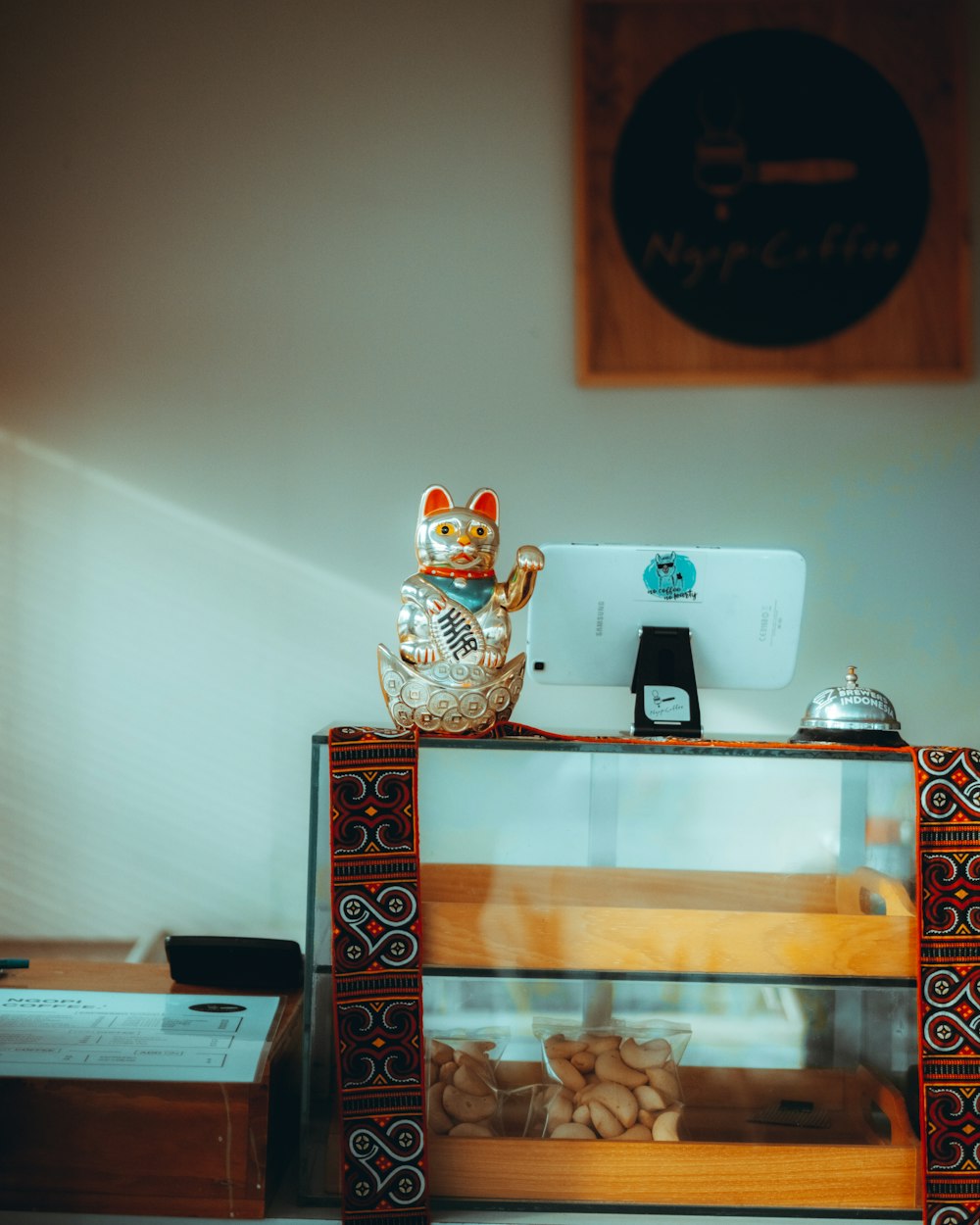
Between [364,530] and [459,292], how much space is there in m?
0.61

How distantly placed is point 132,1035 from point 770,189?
7.31 ft

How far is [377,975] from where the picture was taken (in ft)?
4.95

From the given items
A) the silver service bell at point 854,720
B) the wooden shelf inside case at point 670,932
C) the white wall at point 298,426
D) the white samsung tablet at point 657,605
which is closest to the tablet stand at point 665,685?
the white samsung tablet at point 657,605

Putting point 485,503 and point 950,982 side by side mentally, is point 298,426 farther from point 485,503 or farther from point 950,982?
point 950,982

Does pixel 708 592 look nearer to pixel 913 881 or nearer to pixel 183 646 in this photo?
pixel 913 881

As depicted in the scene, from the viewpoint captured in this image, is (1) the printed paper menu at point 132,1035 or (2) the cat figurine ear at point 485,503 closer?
(1) the printed paper menu at point 132,1035

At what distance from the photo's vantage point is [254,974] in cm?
183

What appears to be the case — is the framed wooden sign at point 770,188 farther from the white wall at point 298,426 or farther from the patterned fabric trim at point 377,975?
the patterned fabric trim at point 377,975

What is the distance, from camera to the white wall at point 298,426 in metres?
2.55

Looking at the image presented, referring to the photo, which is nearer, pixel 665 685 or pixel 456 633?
pixel 456 633

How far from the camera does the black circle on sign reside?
257cm

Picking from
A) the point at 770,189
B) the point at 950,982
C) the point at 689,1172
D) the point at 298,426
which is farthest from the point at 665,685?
the point at 770,189

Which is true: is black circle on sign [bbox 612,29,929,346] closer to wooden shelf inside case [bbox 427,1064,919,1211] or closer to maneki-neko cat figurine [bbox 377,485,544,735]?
maneki-neko cat figurine [bbox 377,485,544,735]

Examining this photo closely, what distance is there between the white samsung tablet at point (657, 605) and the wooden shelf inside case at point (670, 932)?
42 cm
